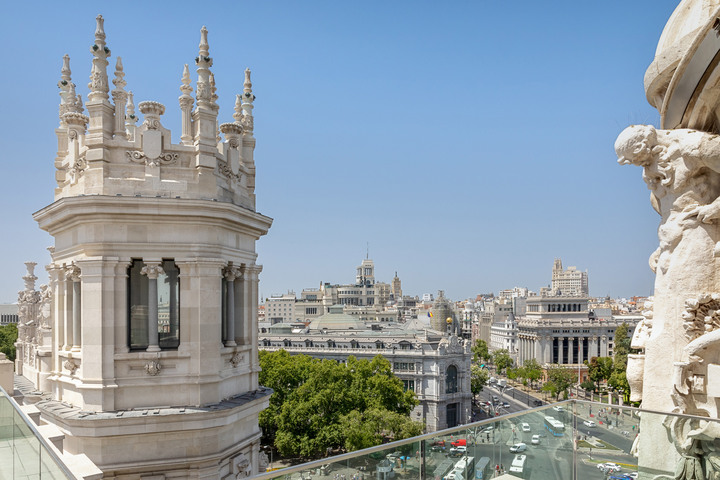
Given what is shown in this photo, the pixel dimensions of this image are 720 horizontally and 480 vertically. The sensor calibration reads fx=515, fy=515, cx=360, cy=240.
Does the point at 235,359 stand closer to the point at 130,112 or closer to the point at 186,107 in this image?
the point at 186,107

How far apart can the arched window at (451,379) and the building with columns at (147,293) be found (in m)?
68.3

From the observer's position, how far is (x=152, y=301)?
521 inches

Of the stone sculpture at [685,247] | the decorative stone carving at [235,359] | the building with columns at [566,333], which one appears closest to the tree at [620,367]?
the building with columns at [566,333]

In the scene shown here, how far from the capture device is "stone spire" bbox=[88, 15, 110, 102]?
44.1 ft

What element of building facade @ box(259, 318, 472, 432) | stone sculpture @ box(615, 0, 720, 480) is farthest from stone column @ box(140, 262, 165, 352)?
building facade @ box(259, 318, 472, 432)

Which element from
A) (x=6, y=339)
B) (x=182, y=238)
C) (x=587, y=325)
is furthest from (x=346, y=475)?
(x=587, y=325)

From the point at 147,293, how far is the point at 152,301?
39 cm

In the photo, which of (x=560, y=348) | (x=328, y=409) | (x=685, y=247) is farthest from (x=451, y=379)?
(x=685, y=247)

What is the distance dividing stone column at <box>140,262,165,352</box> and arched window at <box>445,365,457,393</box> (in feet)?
232

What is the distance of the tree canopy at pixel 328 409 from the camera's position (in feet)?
152

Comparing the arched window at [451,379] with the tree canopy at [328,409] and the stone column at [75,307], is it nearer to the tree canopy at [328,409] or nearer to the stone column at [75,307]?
the tree canopy at [328,409]

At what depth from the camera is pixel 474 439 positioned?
8.69 meters

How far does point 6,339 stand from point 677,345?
80.7 m

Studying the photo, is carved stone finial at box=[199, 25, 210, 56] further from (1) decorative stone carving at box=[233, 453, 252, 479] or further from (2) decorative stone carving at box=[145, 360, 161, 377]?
(1) decorative stone carving at box=[233, 453, 252, 479]
